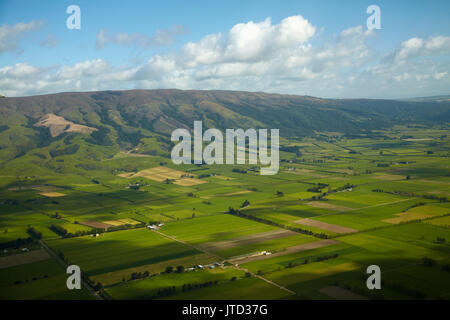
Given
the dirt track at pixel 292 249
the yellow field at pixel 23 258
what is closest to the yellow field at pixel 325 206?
the dirt track at pixel 292 249

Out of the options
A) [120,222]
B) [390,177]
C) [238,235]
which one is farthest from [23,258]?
[390,177]

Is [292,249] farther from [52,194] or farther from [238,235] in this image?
[52,194]

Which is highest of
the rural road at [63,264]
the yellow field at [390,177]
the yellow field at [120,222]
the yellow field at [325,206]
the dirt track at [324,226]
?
the yellow field at [390,177]

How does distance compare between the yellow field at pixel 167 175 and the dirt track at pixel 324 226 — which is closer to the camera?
the dirt track at pixel 324 226

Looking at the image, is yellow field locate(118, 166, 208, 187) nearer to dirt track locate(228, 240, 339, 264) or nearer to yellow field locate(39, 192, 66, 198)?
yellow field locate(39, 192, 66, 198)

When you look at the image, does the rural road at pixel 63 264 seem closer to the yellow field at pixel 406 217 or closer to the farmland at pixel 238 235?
the farmland at pixel 238 235

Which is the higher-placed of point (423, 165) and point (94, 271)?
point (423, 165)
